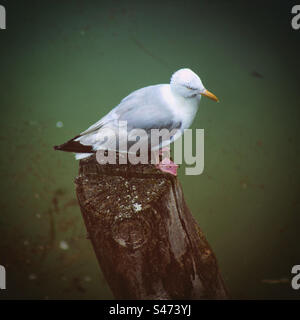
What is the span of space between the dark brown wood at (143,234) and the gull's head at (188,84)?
0.19 m

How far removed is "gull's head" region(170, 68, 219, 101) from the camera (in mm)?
766

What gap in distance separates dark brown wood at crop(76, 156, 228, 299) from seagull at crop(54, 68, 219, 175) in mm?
44

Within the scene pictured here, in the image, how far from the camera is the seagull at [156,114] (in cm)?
78

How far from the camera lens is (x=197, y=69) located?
1.15 m

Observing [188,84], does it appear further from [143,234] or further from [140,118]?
[143,234]

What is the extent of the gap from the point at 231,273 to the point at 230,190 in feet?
0.92

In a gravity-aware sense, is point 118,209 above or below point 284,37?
below

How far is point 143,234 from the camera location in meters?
0.71

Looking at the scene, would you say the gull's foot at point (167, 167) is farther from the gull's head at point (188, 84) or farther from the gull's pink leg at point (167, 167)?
the gull's head at point (188, 84)

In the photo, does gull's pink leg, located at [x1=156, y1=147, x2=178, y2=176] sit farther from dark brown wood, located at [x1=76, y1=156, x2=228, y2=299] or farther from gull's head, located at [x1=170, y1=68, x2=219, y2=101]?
gull's head, located at [x1=170, y1=68, x2=219, y2=101]

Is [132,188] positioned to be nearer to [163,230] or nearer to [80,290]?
[163,230]

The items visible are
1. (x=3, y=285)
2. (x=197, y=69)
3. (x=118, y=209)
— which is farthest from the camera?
(x=197, y=69)

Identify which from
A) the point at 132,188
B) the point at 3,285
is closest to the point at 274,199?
the point at 132,188

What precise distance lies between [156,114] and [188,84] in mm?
101
